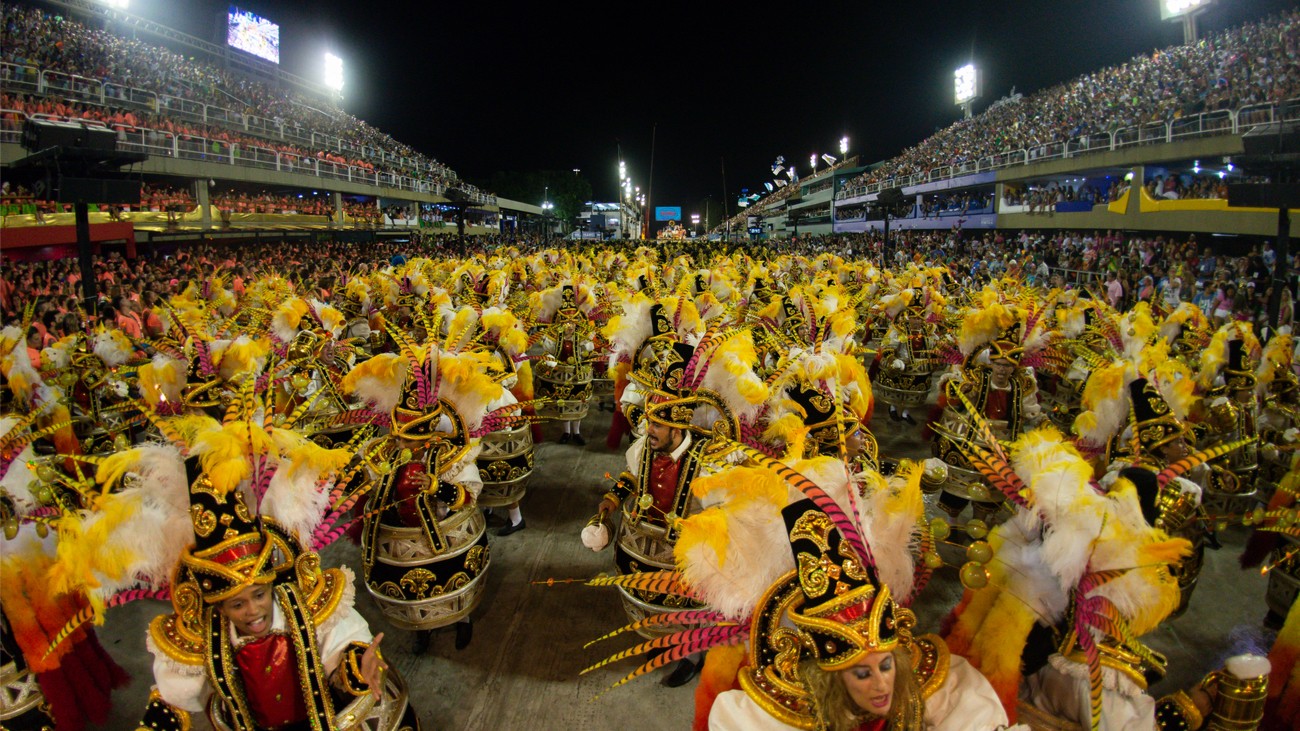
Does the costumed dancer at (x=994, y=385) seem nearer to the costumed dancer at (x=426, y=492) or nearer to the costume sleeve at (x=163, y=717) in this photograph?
the costumed dancer at (x=426, y=492)

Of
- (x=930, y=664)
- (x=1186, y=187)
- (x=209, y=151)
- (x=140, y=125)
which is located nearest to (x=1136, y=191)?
(x=1186, y=187)

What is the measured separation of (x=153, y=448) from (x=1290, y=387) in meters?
8.27

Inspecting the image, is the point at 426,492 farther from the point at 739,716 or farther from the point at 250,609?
the point at 739,716

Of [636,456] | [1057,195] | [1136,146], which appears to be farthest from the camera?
[1057,195]

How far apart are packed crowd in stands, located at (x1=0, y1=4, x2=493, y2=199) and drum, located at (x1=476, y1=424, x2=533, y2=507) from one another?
56.6 ft

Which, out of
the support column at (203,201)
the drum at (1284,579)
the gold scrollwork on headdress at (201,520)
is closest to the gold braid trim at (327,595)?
the gold scrollwork on headdress at (201,520)

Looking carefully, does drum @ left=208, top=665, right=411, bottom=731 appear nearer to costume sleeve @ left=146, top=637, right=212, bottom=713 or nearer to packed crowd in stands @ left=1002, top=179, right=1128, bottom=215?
costume sleeve @ left=146, top=637, right=212, bottom=713

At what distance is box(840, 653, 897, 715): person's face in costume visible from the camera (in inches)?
78.8

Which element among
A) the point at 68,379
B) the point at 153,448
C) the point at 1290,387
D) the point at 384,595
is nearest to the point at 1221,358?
the point at 1290,387

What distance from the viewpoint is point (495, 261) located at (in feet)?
56.0

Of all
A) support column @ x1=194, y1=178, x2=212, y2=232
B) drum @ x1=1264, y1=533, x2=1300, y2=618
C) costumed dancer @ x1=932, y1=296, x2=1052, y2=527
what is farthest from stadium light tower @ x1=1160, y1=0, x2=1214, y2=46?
support column @ x1=194, y1=178, x2=212, y2=232

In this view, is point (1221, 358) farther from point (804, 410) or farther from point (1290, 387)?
point (804, 410)

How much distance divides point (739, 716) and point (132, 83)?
3166cm

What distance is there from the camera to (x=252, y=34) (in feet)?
146
